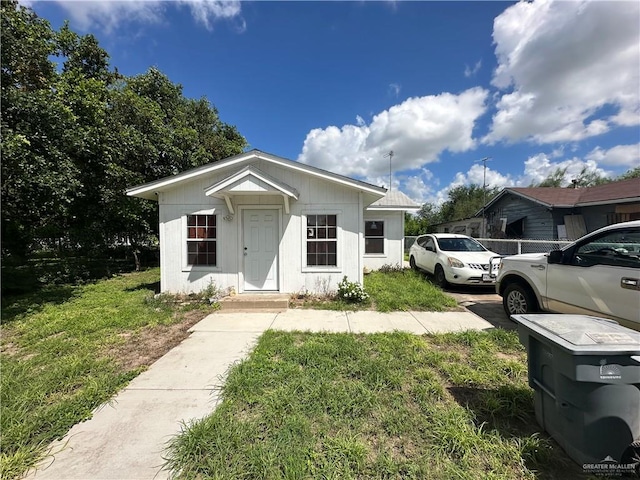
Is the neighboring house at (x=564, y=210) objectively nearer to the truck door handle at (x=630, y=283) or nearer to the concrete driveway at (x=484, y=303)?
the concrete driveway at (x=484, y=303)

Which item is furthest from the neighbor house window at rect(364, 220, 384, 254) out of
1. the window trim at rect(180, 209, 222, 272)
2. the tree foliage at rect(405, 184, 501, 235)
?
the tree foliage at rect(405, 184, 501, 235)

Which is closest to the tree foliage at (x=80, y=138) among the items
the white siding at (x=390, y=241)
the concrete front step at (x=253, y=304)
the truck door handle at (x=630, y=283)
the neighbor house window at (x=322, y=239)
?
the concrete front step at (x=253, y=304)

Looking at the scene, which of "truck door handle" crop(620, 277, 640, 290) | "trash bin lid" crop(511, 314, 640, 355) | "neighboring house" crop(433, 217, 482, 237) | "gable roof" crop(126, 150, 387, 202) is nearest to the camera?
"trash bin lid" crop(511, 314, 640, 355)

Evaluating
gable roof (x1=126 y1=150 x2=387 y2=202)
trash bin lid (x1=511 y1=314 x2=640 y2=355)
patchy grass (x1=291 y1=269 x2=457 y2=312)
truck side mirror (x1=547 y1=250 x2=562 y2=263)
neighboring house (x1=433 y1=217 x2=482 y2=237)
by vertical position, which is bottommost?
patchy grass (x1=291 y1=269 x2=457 y2=312)

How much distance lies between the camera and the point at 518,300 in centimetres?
527

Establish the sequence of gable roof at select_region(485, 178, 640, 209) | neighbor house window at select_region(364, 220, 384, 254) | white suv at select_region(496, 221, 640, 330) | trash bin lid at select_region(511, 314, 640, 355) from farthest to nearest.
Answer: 1. neighbor house window at select_region(364, 220, 384, 254)
2. gable roof at select_region(485, 178, 640, 209)
3. white suv at select_region(496, 221, 640, 330)
4. trash bin lid at select_region(511, 314, 640, 355)

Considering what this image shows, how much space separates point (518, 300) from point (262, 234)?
5945 millimetres

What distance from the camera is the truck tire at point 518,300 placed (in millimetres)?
4977

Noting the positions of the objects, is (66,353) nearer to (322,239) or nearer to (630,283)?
(322,239)

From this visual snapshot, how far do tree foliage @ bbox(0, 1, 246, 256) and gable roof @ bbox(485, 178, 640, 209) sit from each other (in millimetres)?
17348

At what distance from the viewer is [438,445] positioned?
88.7 inches

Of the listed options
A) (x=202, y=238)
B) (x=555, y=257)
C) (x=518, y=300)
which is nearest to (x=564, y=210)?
(x=518, y=300)

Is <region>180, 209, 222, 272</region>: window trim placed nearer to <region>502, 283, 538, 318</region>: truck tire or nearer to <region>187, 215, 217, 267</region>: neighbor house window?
<region>187, 215, 217, 267</region>: neighbor house window

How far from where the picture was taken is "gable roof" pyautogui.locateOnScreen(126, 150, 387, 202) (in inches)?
263
